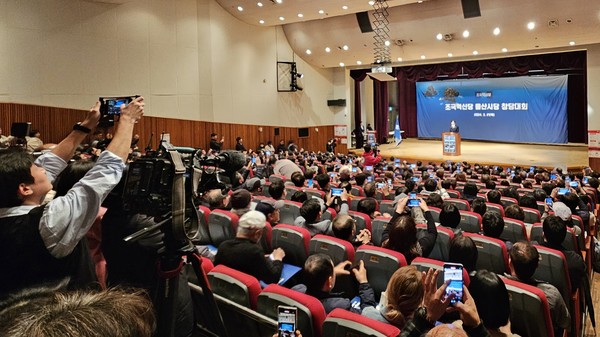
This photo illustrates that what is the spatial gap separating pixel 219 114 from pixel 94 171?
14.3 m

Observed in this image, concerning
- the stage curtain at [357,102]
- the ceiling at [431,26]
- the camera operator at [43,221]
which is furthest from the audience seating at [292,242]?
the stage curtain at [357,102]

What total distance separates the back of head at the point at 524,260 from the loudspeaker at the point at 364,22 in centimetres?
1358

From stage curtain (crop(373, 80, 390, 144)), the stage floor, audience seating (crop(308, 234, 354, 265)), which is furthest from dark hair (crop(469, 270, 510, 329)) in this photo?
stage curtain (crop(373, 80, 390, 144))

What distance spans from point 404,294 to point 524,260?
4.22ft

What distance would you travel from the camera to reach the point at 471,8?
13.5 metres

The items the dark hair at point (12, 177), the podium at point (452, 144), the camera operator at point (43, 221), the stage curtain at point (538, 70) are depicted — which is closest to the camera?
the camera operator at point (43, 221)

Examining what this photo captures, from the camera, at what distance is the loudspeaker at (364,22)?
15.4 metres

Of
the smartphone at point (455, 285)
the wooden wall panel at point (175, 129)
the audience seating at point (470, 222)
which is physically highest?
the wooden wall panel at point (175, 129)

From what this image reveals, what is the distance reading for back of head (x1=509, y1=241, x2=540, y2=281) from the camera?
3045mm

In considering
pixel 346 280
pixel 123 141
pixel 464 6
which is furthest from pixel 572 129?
pixel 123 141

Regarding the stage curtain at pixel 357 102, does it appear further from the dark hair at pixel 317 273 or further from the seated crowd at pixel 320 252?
the dark hair at pixel 317 273

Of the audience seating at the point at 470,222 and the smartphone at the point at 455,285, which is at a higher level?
the smartphone at the point at 455,285

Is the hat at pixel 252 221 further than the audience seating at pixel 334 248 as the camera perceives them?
No

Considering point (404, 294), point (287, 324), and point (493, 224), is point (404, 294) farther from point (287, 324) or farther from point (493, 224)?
point (493, 224)
